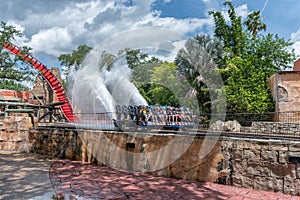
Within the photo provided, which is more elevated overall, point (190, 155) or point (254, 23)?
point (254, 23)

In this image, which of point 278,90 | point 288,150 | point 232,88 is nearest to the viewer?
point 288,150

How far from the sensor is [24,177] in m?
4.38

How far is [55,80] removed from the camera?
54.5 ft

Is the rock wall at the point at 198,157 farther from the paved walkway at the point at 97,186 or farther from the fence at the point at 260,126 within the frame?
the fence at the point at 260,126

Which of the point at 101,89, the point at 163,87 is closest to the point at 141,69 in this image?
the point at 163,87

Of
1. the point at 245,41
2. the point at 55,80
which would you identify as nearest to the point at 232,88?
the point at 245,41

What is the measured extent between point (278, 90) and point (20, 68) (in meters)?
15.8

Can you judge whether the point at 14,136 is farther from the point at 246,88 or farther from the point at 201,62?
the point at 201,62

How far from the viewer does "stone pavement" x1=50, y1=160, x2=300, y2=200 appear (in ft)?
12.1

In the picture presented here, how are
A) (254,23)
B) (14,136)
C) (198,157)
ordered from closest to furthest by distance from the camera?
(198,157)
(14,136)
(254,23)

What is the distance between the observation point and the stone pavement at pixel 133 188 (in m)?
3.69

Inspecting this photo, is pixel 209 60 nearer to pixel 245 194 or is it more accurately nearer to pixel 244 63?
pixel 244 63

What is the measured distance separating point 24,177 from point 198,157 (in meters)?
3.03

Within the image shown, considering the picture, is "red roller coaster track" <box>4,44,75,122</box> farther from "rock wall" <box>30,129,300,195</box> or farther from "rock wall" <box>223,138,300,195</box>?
"rock wall" <box>223,138,300,195</box>
